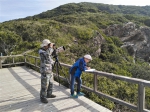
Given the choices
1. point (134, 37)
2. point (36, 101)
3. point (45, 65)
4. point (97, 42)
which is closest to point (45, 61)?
point (45, 65)

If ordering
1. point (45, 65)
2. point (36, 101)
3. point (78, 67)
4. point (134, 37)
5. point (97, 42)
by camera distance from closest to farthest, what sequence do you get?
point (45, 65) < point (78, 67) < point (36, 101) < point (97, 42) < point (134, 37)

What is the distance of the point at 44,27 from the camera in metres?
25.2

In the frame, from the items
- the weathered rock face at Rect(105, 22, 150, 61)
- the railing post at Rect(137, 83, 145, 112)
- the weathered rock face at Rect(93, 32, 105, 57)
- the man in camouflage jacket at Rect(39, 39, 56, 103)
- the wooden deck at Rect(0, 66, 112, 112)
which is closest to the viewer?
the railing post at Rect(137, 83, 145, 112)

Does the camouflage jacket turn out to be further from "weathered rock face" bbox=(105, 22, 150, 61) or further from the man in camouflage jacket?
"weathered rock face" bbox=(105, 22, 150, 61)

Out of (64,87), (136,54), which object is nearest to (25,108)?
(64,87)

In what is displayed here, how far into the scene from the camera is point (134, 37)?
41.9 meters

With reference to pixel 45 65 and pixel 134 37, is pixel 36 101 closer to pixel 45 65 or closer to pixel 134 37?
pixel 45 65

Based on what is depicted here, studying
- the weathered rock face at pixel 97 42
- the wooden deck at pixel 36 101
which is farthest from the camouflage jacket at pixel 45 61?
the weathered rock face at pixel 97 42

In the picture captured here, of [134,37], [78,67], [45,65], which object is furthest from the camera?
[134,37]

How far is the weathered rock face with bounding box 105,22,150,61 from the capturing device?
135 ft

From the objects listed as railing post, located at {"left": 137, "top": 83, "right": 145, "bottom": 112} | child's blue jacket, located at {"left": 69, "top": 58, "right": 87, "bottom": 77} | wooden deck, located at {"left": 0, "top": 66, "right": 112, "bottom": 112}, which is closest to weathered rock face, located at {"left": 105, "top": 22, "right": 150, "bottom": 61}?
wooden deck, located at {"left": 0, "top": 66, "right": 112, "bottom": 112}

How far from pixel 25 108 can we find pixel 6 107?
0.56m

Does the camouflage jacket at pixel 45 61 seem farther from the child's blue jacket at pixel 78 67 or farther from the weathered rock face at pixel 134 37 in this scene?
the weathered rock face at pixel 134 37

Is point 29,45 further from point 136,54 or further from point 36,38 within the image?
point 136,54
